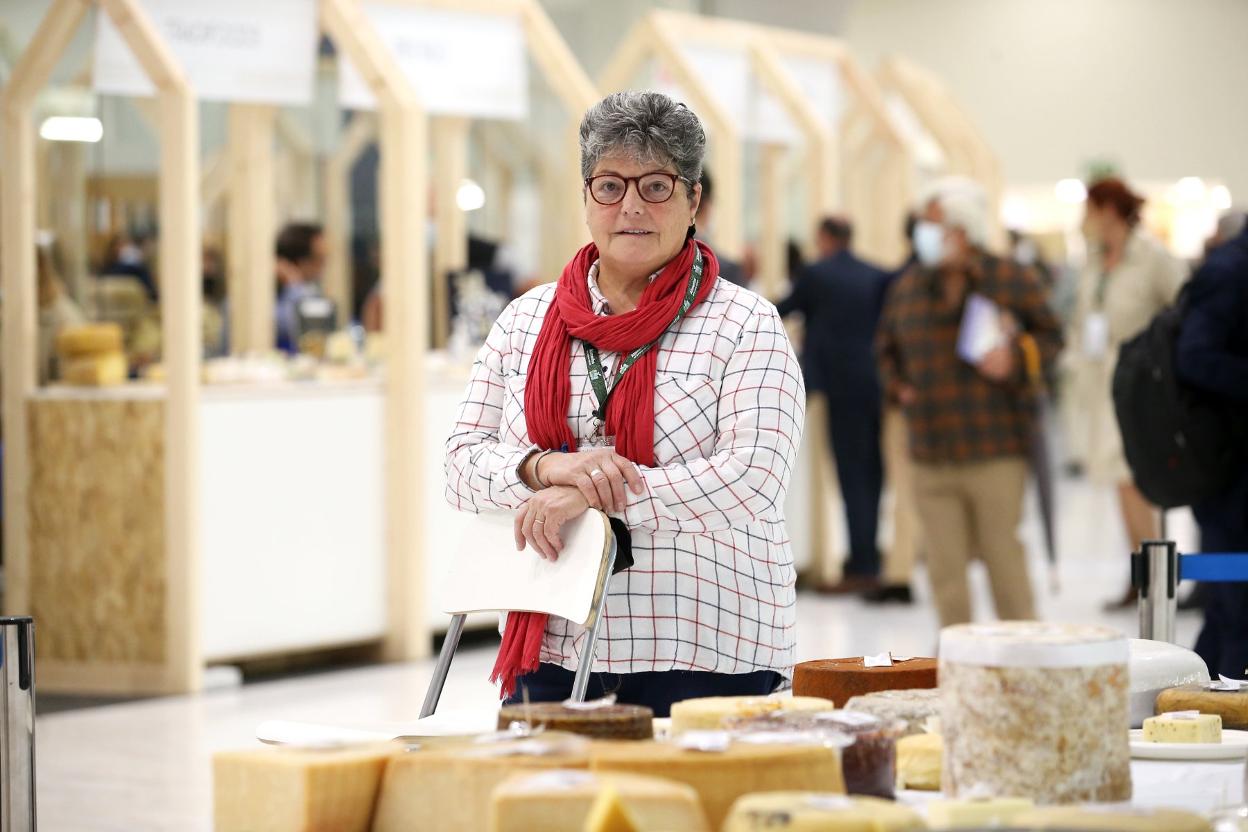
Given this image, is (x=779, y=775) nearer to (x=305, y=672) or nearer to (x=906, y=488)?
(x=305, y=672)

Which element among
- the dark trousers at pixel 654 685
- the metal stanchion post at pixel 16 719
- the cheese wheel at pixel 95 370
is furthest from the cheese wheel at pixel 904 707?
the cheese wheel at pixel 95 370

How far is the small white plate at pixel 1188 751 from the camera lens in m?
2.24

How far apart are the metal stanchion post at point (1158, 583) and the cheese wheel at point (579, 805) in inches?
72.9

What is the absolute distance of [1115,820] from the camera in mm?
1729

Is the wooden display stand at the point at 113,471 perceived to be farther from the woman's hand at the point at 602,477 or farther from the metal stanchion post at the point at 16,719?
the metal stanchion post at the point at 16,719

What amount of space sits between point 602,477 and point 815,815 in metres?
1.07

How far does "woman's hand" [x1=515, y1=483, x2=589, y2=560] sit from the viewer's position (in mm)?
Answer: 2736

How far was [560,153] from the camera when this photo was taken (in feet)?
31.8

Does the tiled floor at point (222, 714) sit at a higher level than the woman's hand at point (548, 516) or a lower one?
lower

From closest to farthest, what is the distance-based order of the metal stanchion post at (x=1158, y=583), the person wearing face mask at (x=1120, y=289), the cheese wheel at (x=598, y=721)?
the cheese wheel at (x=598, y=721)
the metal stanchion post at (x=1158, y=583)
the person wearing face mask at (x=1120, y=289)

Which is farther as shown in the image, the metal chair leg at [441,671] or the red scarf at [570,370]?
the metal chair leg at [441,671]

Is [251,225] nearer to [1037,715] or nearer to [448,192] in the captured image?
[448,192]

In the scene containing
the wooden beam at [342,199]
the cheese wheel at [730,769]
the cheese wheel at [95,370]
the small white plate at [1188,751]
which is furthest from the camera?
the wooden beam at [342,199]

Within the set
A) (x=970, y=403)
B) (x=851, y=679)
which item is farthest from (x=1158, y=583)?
(x=970, y=403)
